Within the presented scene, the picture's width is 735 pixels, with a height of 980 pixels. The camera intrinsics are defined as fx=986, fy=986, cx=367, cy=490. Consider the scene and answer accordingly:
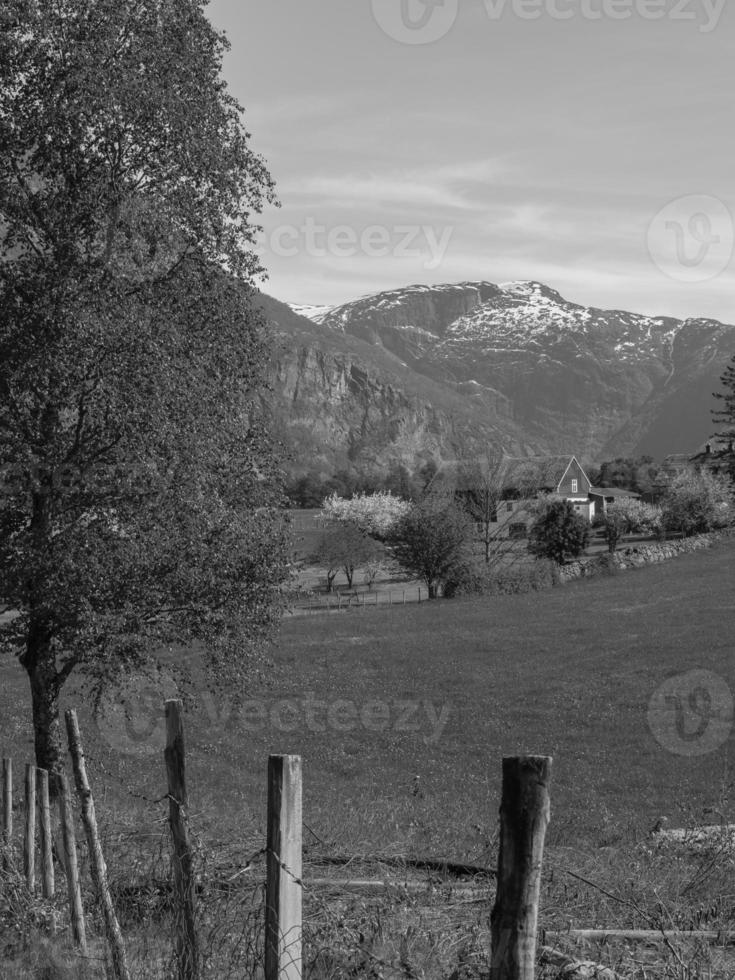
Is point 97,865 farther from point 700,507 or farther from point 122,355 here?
point 700,507

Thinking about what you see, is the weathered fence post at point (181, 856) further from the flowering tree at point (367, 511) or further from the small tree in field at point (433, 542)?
the flowering tree at point (367, 511)

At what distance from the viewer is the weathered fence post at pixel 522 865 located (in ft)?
15.1

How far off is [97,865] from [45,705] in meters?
10.1

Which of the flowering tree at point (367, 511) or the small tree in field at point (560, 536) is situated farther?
the flowering tree at point (367, 511)

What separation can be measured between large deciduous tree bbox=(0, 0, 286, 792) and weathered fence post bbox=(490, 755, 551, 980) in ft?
35.7

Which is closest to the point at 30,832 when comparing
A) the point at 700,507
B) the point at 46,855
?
the point at 46,855

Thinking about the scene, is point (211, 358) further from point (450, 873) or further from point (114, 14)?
point (450, 873)

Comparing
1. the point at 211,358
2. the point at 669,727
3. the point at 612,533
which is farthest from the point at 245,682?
the point at 612,533

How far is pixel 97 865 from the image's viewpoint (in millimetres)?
6980

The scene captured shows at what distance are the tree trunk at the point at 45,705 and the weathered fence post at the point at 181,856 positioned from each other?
10.6 metres

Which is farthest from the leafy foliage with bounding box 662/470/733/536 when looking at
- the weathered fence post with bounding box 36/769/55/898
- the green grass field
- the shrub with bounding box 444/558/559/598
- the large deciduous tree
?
the weathered fence post with bounding box 36/769/55/898

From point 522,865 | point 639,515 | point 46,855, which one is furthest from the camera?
point 639,515

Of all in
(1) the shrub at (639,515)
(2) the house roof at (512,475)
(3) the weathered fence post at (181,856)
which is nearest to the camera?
(3) the weathered fence post at (181,856)

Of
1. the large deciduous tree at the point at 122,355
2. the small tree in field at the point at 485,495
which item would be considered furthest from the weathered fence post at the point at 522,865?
the small tree in field at the point at 485,495
